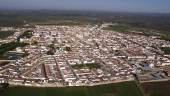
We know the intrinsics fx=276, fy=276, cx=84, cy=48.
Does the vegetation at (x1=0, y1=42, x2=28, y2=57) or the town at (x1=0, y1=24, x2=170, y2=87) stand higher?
the vegetation at (x1=0, y1=42, x2=28, y2=57)

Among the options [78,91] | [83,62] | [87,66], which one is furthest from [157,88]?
[83,62]

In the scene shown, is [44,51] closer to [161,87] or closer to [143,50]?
[143,50]

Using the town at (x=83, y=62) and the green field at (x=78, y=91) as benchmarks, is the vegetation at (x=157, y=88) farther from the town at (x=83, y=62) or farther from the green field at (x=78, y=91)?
the town at (x=83, y=62)

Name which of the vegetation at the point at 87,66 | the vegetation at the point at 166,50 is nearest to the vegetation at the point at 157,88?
the vegetation at the point at 87,66

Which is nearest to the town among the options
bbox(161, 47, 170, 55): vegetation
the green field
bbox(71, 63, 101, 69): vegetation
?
bbox(71, 63, 101, 69): vegetation

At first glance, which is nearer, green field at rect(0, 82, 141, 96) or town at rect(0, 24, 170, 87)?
green field at rect(0, 82, 141, 96)

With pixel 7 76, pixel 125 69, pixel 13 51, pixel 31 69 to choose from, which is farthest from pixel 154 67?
pixel 13 51

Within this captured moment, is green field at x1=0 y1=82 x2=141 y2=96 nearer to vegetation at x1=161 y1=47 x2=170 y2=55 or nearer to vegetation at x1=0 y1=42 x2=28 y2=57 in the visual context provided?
vegetation at x1=0 y1=42 x2=28 y2=57
